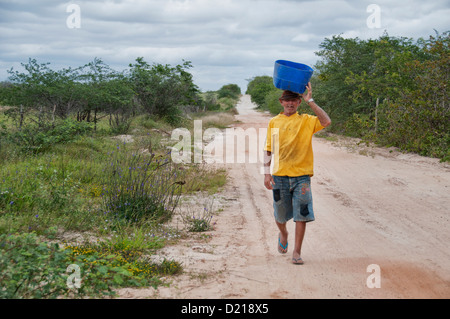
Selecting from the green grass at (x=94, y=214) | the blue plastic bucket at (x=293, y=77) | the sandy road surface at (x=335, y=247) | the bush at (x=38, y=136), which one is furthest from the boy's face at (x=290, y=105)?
the bush at (x=38, y=136)

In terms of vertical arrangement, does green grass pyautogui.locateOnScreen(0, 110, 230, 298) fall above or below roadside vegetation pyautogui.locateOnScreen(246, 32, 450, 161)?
below

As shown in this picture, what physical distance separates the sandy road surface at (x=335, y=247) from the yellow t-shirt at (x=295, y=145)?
101 cm

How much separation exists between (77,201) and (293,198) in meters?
3.46

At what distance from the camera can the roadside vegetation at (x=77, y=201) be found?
12.3 feet

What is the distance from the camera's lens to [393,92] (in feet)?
53.1

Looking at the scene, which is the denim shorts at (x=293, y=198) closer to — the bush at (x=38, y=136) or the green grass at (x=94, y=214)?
the green grass at (x=94, y=214)

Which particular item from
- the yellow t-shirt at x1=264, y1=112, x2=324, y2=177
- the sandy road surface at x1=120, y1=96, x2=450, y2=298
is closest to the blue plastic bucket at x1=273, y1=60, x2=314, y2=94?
the yellow t-shirt at x1=264, y1=112, x2=324, y2=177

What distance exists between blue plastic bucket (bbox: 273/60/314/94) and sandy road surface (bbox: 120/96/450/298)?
6.12ft

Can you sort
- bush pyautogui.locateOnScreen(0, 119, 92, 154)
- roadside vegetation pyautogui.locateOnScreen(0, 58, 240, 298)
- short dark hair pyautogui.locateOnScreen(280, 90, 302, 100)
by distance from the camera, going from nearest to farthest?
roadside vegetation pyautogui.locateOnScreen(0, 58, 240, 298)
short dark hair pyautogui.locateOnScreen(280, 90, 302, 100)
bush pyautogui.locateOnScreen(0, 119, 92, 154)

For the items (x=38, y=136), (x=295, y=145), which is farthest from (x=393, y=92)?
(x=295, y=145)

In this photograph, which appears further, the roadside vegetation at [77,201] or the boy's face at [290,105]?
the boy's face at [290,105]

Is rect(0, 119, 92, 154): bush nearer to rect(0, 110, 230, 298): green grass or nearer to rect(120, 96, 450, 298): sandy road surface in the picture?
rect(0, 110, 230, 298): green grass

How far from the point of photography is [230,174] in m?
11.4

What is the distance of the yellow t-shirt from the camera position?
4805 millimetres
